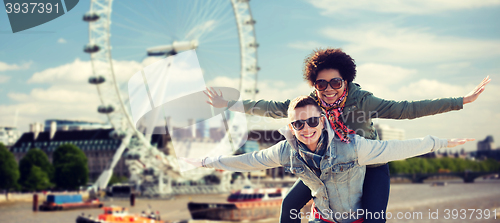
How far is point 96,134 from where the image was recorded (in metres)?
57.1

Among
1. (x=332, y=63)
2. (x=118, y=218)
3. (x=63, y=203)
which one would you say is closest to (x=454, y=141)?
(x=332, y=63)

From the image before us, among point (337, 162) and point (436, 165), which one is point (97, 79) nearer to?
point (337, 162)

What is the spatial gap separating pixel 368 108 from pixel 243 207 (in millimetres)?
20193

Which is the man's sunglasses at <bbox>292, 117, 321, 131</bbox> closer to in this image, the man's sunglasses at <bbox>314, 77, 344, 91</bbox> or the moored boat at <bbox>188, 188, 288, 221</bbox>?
the man's sunglasses at <bbox>314, 77, 344, 91</bbox>

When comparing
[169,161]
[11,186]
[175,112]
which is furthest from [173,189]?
[175,112]

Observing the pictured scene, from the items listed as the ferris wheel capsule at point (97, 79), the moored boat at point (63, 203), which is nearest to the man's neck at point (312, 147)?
the ferris wheel capsule at point (97, 79)

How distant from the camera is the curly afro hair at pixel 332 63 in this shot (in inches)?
93.4

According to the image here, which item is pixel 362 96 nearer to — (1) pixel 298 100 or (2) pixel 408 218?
(1) pixel 298 100

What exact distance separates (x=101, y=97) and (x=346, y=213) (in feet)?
72.7

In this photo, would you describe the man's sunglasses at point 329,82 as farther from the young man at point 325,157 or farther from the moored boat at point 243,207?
the moored boat at point 243,207

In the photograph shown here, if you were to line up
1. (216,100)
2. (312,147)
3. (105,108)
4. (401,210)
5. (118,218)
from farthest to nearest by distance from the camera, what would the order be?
(401,210)
(105,108)
(118,218)
(216,100)
(312,147)

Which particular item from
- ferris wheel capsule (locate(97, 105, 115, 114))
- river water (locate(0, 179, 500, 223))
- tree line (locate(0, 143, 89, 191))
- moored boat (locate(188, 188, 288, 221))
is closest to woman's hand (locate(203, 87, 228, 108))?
river water (locate(0, 179, 500, 223))

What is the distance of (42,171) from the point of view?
34.3m

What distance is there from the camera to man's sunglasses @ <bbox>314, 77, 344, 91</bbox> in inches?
90.0
